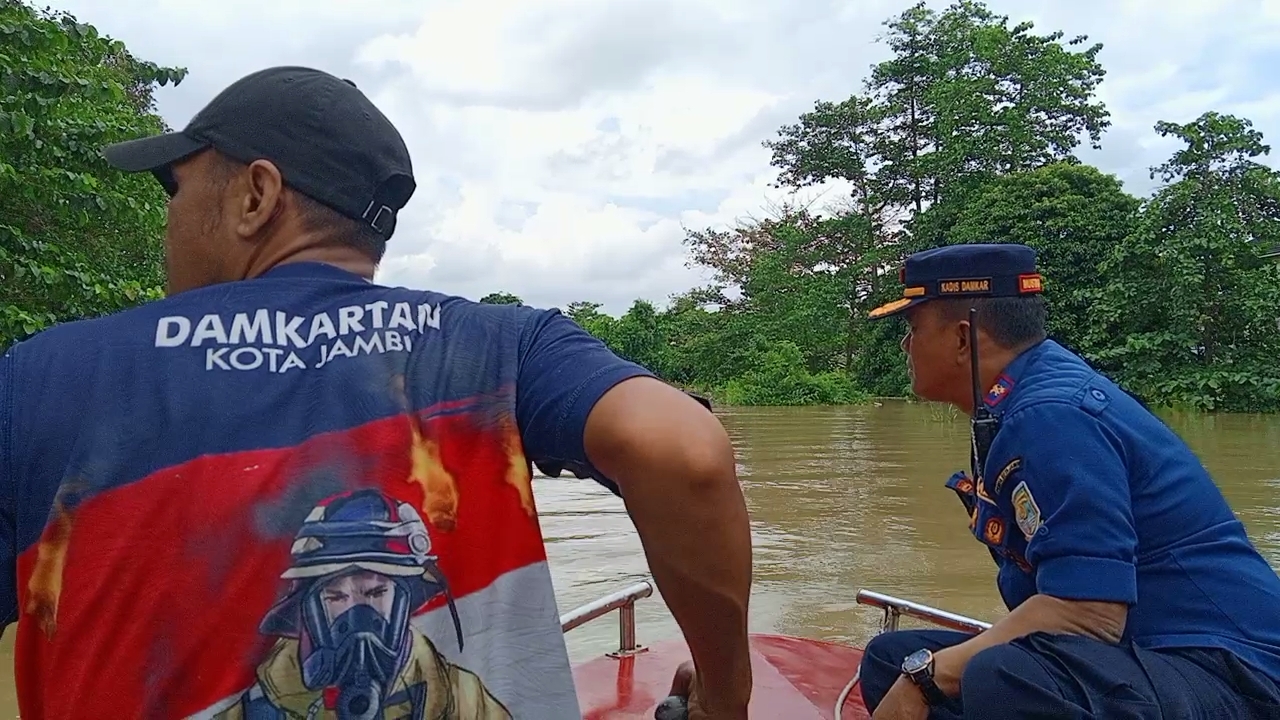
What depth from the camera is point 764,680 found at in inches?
112

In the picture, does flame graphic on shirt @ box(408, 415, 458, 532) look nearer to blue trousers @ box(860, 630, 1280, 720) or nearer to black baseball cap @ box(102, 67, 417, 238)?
black baseball cap @ box(102, 67, 417, 238)

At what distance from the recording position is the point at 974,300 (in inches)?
83.1

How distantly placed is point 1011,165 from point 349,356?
22.1 meters

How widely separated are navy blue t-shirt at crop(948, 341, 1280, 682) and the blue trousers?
46mm

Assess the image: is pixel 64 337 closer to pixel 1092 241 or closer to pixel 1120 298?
pixel 1120 298

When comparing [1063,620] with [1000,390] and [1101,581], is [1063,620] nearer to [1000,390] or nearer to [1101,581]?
[1101,581]

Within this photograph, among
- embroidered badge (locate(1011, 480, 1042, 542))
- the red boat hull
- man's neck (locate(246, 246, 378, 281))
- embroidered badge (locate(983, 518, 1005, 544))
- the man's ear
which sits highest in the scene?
the man's ear

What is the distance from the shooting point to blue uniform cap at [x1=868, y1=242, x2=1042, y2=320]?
2.10 metres

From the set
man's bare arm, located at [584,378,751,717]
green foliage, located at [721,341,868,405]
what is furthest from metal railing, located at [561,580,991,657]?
green foliage, located at [721,341,868,405]

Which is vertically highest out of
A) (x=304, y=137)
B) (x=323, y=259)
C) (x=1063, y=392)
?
(x=304, y=137)

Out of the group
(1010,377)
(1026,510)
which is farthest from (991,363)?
(1026,510)

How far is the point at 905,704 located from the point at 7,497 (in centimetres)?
151

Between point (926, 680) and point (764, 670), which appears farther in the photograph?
point (764, 670)

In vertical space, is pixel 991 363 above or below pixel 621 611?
above
